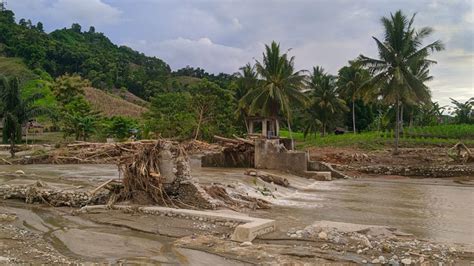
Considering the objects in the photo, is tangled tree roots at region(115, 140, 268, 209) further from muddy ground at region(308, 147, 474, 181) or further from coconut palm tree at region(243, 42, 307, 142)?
coconut palm tree at region(243, 42, 307, 142)

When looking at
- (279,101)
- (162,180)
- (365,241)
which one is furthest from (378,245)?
(279,101)

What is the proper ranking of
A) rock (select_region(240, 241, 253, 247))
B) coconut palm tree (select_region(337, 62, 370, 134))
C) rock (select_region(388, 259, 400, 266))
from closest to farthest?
rock (select_region(388, 259, 400, 266)) → rock (select_region(240, 241, 253, 247)) → coconut palm tree (select_region(337, 62, 370, 134))

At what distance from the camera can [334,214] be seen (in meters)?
14.7

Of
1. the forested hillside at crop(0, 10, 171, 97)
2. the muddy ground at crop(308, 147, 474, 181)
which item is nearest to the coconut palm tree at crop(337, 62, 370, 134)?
the muddy ground at crop(308, 147, 474, 181)

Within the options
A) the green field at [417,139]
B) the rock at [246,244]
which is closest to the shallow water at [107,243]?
the rock at [246,244]

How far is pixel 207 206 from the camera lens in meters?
13.3

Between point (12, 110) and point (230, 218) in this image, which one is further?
point (12, 110)

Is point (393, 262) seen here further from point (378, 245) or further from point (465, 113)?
point (465, 113)

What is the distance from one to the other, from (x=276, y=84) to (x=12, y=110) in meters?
20.9

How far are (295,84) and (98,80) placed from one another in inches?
2461

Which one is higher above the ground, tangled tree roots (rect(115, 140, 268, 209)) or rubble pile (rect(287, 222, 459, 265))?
tangled tree roots (rect(115, 140, 268, 209))

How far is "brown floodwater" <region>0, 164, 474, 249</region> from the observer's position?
12875mm

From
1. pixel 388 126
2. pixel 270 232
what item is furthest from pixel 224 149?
pixel 388 126

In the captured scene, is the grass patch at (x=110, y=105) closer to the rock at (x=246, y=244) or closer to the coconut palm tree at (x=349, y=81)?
the coconut palm tree at (x=349, y=81)
